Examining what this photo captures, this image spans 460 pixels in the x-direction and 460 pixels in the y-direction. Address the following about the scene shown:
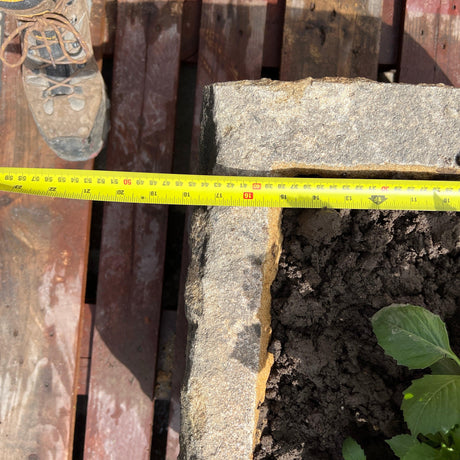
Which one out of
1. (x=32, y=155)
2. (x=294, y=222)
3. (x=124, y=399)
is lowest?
(x=124, y=399)

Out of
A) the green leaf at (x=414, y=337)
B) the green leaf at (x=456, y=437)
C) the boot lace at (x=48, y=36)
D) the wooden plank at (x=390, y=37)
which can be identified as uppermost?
the wooden plank at (x=390, y=37)

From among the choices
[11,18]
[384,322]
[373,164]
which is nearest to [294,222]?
[373,164]

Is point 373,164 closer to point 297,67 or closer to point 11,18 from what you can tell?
point 297,67

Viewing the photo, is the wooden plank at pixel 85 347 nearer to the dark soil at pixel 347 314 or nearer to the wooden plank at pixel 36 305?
the wooden plank at pixel 36 305

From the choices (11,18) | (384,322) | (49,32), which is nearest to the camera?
(384,322)

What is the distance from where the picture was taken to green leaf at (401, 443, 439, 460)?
1.36m

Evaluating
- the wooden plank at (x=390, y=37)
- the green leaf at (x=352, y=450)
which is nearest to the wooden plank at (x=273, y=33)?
the wooden plank at (x=390, y=37)

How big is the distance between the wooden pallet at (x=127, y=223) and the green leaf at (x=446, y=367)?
3.32ft

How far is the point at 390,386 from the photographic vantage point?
1657 millimetres

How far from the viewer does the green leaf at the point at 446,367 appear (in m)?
1.52

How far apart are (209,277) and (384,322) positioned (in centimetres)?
57

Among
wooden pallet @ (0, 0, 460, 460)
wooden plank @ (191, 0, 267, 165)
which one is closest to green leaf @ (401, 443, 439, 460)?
wooden pallet @ (0, 0, 460, 460)

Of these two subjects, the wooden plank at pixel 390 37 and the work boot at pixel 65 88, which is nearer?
the work boot at pixel 65 88

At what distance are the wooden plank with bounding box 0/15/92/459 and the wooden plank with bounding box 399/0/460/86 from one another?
1.56 metres
